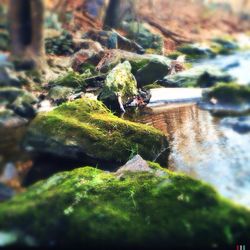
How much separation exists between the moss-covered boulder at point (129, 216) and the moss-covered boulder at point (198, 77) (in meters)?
1.99

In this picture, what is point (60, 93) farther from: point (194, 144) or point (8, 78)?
point (194, 144)

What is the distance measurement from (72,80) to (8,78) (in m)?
0.90

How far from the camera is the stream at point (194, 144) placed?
4129 millimetres

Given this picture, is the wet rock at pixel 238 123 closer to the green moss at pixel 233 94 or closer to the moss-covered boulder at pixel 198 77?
the green moss at pixel 233 94

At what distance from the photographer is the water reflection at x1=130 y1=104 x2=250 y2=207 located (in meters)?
4.34

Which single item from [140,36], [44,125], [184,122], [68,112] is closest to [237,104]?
[184,122]

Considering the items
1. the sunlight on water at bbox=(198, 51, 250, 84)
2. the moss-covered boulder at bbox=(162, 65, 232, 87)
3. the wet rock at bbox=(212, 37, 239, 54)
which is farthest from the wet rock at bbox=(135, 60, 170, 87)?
the wet rock at bbox=(212, 37, 239, 54)

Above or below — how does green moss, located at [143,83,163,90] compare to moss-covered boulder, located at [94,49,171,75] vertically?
below

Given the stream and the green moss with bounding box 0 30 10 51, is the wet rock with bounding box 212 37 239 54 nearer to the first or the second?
the stream

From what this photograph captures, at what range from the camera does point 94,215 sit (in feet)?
12.7

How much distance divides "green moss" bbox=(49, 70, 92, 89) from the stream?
774 mm

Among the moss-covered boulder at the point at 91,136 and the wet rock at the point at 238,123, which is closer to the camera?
the moss-covered boulder at the point at 91,136

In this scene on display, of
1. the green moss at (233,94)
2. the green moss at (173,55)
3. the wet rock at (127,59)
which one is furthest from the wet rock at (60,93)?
the green moss at (233,94)

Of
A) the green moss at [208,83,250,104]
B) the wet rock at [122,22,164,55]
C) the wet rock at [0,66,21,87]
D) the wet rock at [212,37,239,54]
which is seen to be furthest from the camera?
the wet rock at [212,37,239,54]
